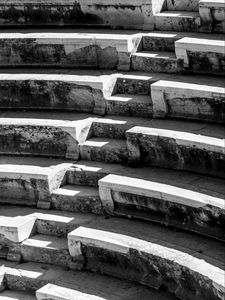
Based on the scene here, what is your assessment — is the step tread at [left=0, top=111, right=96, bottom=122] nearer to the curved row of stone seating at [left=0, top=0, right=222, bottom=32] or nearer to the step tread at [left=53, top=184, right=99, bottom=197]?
the step tread at [left=53, top=184, right=99, bottom=197]

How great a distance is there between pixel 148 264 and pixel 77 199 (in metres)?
1.22

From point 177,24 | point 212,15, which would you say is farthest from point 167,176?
point 177,24

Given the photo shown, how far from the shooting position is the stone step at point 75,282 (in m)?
6.91

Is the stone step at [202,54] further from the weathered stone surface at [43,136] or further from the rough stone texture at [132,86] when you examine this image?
the weathered stone surface at [43,136]

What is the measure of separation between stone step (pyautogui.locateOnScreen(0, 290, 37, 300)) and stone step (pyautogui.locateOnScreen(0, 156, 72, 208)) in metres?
0.94

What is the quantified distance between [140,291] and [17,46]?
358cm

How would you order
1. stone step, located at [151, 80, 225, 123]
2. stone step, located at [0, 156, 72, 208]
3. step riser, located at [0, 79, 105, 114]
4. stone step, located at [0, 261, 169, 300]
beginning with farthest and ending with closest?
step riser, located at [0, 79, 105, 114] < stone step, located at [0, 156, 72, 208] < stone step, located at [151, 80, 225, 123] < stone step, located at [0, 261, 169, 300]

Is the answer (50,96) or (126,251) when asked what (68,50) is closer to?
(50,96)

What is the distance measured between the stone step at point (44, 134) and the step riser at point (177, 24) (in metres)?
1.42

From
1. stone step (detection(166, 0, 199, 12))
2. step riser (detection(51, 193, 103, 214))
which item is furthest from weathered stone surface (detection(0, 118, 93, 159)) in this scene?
stone step (detection(166, 0, 199, 12))

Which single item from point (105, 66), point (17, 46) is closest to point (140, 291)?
point (105, 66)

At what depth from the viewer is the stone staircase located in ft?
22.7

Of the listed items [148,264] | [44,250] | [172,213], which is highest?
[172,213]

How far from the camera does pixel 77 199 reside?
771 cm
